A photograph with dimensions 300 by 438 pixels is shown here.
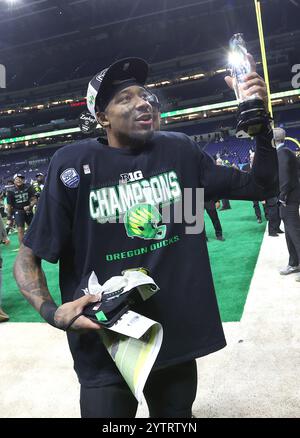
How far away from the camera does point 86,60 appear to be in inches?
1479

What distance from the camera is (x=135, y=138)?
1508mm

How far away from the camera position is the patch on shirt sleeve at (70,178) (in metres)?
1.41

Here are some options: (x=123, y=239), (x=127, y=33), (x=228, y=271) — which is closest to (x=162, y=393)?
(x=123, y=239)

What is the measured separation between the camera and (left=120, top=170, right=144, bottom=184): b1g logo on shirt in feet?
4.82

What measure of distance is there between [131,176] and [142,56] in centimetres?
3864

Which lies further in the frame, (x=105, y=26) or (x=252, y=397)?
(x=105, y=26)

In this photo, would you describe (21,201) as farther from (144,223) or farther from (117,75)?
(144,223)

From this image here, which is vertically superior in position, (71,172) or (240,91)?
(240,91)

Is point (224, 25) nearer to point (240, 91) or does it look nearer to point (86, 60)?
point (86, 60)

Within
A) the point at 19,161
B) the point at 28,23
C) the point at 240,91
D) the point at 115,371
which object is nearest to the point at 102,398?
the point at 115,371

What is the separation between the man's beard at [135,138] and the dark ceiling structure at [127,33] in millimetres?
25547

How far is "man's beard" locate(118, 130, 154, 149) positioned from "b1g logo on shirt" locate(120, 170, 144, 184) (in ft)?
0.37
